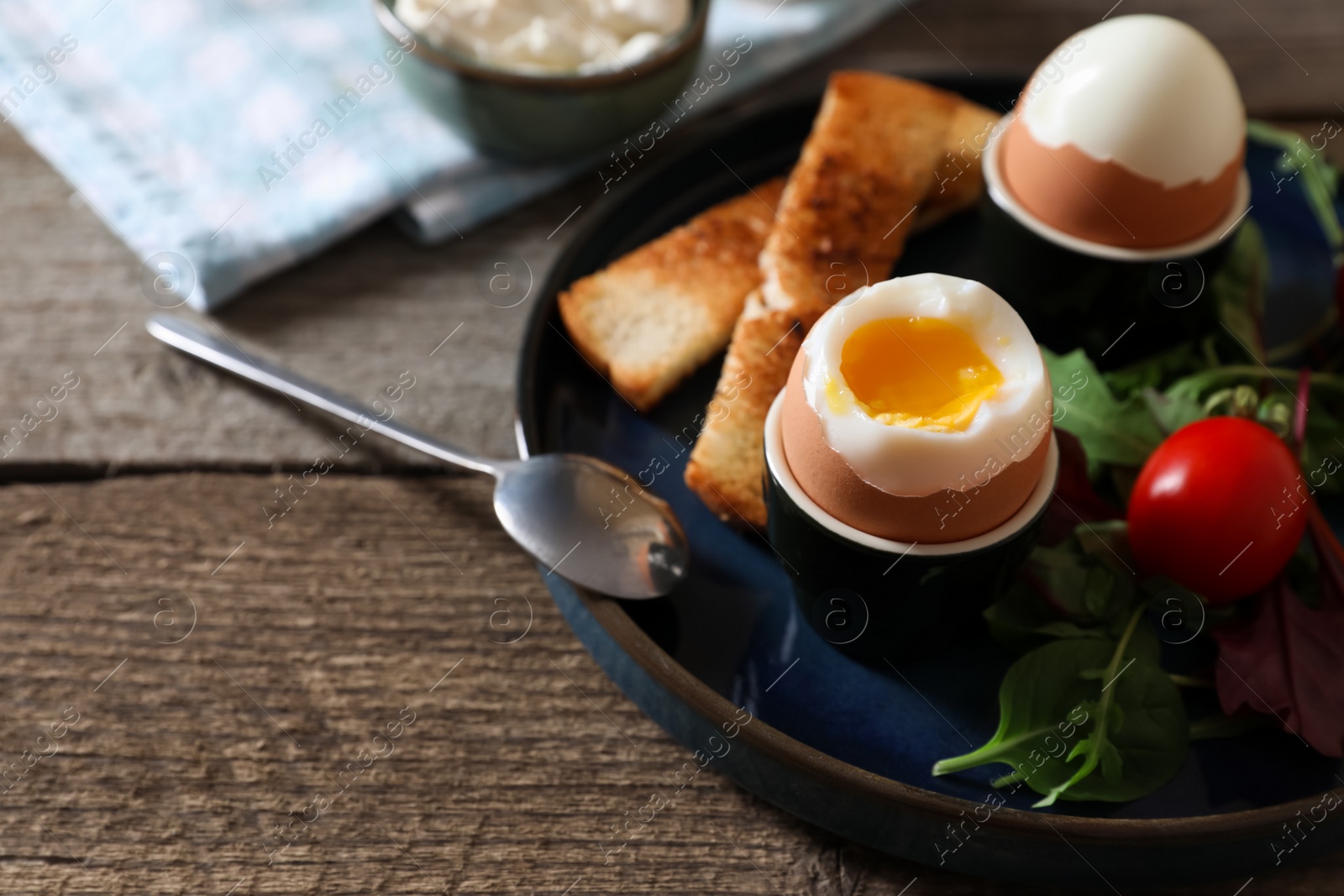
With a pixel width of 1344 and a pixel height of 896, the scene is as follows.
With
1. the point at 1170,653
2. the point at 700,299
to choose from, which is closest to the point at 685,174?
the point at 700,299

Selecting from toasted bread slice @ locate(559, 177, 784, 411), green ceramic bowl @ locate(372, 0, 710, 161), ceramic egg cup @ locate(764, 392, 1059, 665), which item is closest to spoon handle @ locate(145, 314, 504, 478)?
toasted bread slice @ locate(559, 177, 784, 411)

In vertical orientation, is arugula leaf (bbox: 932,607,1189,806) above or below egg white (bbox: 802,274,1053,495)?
below

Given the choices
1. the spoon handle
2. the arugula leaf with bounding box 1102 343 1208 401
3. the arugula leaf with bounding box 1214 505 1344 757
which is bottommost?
the arugula leaf with bounding box 1214 505 1344 757

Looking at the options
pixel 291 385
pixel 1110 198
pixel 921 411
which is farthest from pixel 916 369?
pixel 291 385

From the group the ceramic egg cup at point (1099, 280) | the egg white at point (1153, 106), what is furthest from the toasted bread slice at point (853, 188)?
the egg white at point (1153, 106)

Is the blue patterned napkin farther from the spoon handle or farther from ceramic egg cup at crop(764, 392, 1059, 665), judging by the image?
ceramic egg cup at crop(764, 392, 1059, 665)

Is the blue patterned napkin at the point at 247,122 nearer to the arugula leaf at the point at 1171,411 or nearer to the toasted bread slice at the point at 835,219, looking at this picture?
the toasted bread slice at the point at 835,219
